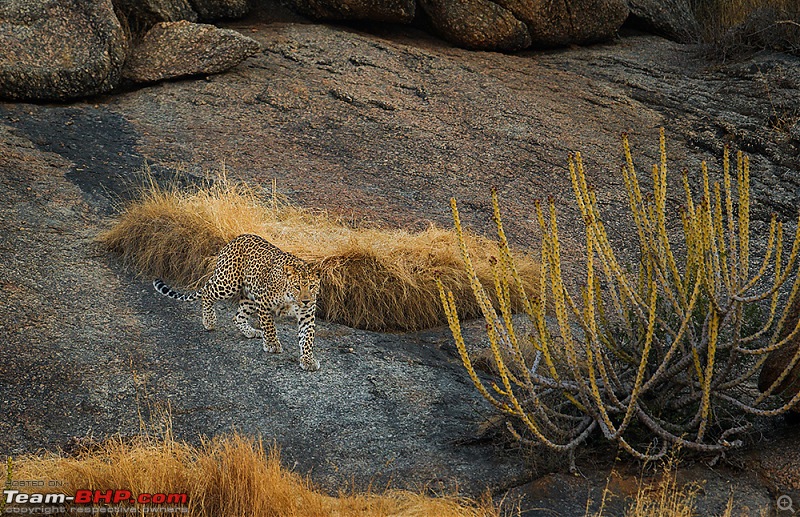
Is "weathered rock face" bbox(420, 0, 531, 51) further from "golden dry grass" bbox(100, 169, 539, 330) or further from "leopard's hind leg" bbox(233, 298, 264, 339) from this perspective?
"leopard's hind leg" bbox(233, 298, 264, 339)

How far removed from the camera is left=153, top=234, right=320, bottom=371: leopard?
243 inches

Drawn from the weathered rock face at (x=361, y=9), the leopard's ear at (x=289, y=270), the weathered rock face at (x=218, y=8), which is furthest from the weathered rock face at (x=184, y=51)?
the leopard's ear at (x=289, y=270)

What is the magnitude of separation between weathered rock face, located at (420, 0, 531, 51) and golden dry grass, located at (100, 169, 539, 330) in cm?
489

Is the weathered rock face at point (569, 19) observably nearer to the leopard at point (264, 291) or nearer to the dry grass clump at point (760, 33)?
the dry grass clump at point (760, 33)

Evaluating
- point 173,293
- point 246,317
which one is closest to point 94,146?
point 173,293

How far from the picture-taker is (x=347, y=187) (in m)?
9.77

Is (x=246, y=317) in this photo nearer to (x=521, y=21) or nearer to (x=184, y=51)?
(x=184, y=51)

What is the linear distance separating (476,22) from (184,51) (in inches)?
148

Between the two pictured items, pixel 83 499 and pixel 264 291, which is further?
pixel 264 291

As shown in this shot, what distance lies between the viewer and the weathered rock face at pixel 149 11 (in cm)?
1191

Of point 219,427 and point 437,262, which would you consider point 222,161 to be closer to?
point 437,262

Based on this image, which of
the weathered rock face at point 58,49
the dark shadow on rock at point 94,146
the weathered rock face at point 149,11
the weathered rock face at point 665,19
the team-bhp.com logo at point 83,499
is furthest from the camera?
the weathered rock face at point 665,19

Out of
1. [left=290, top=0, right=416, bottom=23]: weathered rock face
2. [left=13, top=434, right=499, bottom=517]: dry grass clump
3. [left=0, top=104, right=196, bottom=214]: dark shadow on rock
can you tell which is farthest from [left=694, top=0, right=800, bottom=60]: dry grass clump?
[left=13, top=434, right=499, bottom=517]: dry grass clump

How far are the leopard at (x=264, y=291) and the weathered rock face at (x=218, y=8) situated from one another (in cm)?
675
